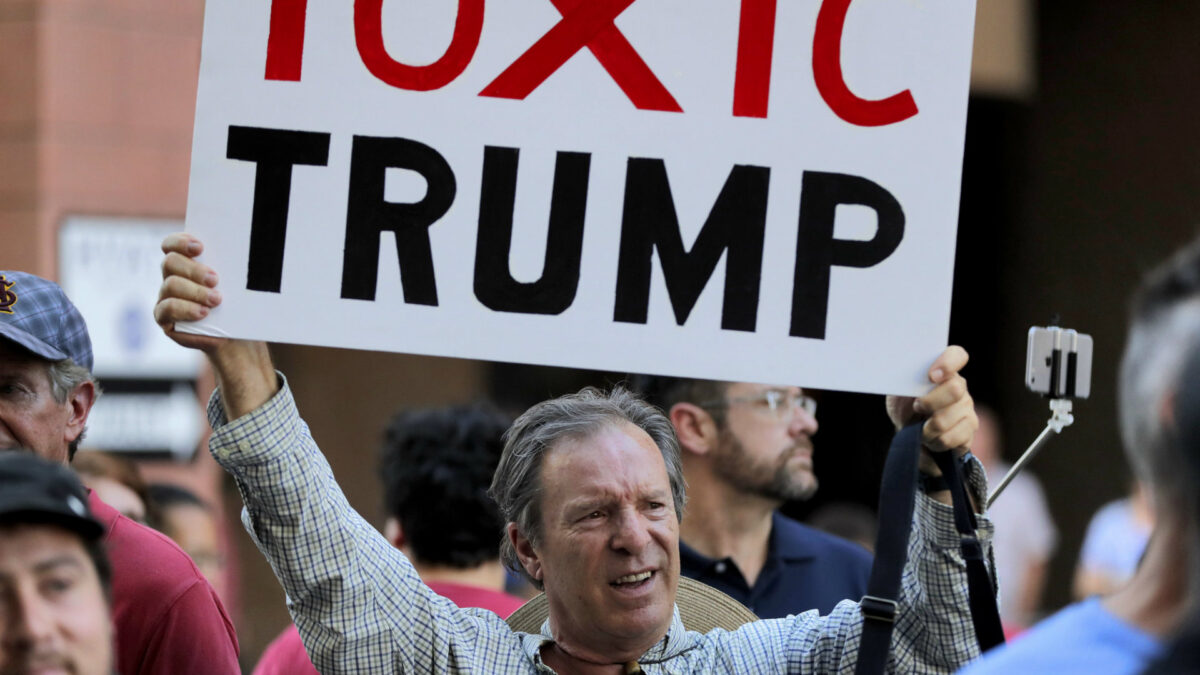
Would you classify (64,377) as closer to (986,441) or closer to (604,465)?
(604,465)

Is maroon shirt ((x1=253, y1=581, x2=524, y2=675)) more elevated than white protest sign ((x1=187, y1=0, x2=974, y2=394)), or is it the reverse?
white protest sign ((x1=187, y1=0, x2=974, y2=394))

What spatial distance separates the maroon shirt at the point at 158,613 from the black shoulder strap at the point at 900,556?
1148mm

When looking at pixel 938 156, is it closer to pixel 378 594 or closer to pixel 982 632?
pixel 982 632

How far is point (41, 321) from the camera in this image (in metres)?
2.80

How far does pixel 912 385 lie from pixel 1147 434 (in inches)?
41.5

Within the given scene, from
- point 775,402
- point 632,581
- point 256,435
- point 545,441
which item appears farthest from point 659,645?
point 775,402

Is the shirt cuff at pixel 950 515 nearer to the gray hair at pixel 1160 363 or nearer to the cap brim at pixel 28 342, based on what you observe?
the gray hair at pixel 1160 363

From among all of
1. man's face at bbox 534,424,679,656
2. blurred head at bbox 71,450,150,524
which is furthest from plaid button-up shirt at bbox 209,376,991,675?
blurred head at bbox 71,450,150,524

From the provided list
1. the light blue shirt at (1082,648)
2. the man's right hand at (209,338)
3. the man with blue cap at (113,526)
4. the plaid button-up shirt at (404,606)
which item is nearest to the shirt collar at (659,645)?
the plaid button-up shirt at (404,606)

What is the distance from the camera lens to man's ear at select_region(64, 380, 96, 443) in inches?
112

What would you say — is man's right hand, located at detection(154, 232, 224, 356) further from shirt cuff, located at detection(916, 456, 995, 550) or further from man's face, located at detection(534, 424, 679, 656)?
shirt cuff, located at detection(916, 456, 995, 550)

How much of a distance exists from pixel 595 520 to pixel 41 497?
3.39ft

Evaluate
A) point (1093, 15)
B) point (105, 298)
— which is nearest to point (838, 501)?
point (1093, 15)

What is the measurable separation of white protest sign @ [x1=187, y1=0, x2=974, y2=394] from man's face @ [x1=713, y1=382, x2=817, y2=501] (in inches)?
61.9
